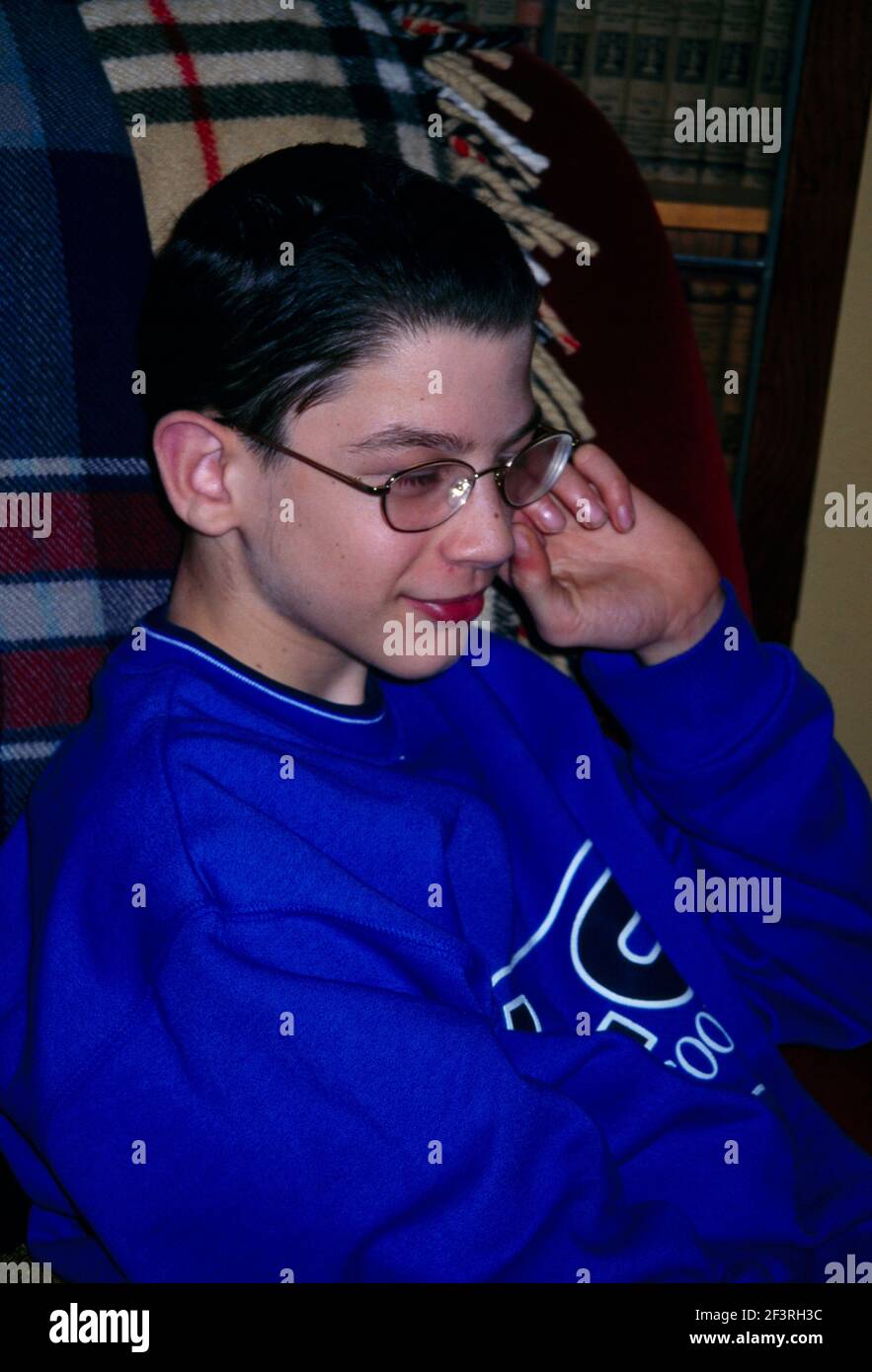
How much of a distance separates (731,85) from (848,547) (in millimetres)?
736

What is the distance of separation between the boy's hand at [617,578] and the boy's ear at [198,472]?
1.04 ft

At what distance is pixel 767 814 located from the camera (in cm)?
107

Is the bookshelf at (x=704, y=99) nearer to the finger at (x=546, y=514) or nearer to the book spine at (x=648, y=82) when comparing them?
the book spine at (x=648, y=82)

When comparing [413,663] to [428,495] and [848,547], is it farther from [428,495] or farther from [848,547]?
[848,547]

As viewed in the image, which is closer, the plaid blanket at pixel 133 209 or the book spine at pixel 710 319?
the plaid blanket at pixel 133 209

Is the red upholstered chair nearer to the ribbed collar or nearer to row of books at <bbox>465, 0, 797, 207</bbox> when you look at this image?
the ribbed collar

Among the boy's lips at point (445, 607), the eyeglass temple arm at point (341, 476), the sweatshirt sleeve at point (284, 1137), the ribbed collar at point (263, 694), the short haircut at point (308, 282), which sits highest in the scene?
the short haircut at point (308, 282)

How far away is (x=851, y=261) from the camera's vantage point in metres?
1.88

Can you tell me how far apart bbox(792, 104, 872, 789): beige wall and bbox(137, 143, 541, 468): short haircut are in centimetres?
119

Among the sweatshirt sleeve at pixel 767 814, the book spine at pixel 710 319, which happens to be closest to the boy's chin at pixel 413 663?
the sweatshirt sleeve at pixel 767 814

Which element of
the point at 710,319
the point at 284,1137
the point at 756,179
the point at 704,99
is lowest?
→ the point at 284,1137

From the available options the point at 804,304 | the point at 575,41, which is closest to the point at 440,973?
the point at 804,304

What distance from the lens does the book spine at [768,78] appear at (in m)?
1.81
